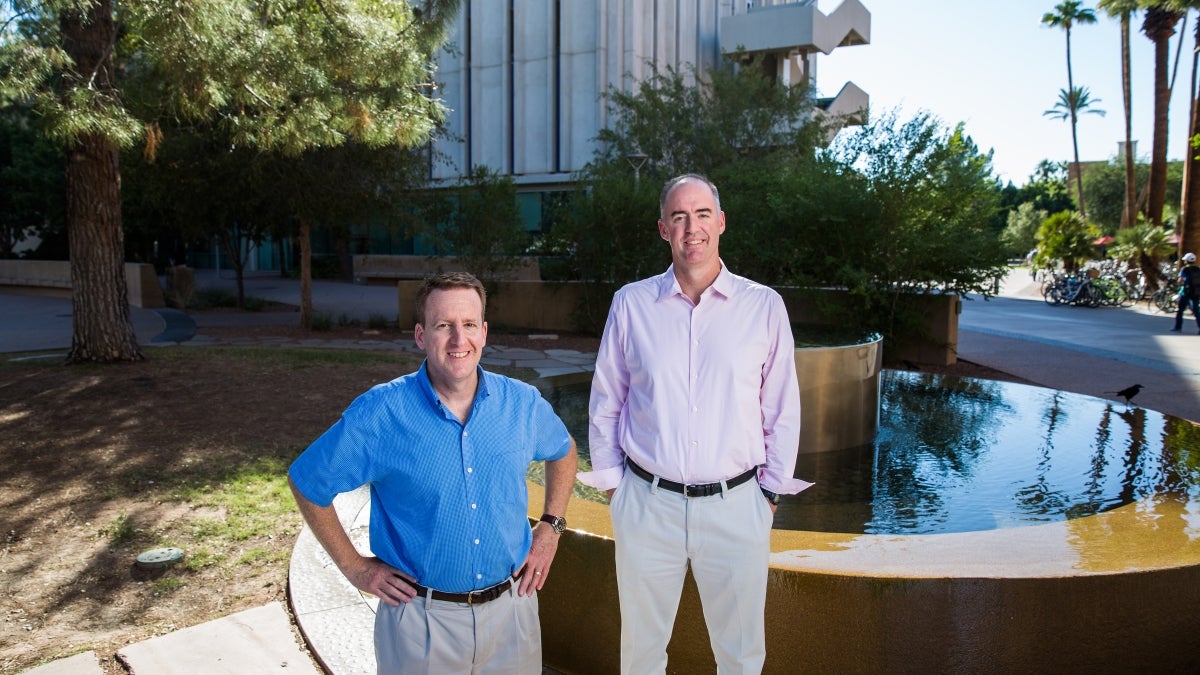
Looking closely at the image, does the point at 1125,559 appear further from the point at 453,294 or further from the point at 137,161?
the point at 137,161

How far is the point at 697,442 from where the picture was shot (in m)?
2.62

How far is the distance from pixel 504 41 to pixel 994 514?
3130cm

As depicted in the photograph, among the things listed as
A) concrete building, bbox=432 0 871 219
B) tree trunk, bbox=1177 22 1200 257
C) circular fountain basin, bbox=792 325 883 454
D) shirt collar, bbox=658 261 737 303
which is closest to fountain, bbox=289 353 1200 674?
shirt collar, bbox=658 261 737 303

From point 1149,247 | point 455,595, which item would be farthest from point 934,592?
point 1149,247

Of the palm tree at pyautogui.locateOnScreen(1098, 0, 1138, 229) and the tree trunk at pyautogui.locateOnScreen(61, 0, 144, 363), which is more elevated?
the palm tree at pyautogui.locateOnScreen(1098, 0, 1138, 229)

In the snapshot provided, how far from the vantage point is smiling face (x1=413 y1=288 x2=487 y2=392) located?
7.31ft

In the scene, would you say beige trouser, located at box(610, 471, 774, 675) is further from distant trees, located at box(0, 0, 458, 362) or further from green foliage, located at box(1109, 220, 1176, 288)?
green foliage, located at box(1109, 220, 1176, 288)

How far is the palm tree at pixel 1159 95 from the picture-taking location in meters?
27.3

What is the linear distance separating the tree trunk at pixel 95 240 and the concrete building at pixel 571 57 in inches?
810

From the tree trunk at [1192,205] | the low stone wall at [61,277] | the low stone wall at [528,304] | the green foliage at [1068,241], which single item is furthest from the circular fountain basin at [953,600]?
the green foliage at [1068,241]

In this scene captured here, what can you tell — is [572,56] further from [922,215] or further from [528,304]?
[922,215]

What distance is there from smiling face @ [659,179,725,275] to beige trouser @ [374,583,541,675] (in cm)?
114

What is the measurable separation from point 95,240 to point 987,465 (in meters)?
9.09

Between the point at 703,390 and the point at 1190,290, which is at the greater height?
the point at 1190,290
